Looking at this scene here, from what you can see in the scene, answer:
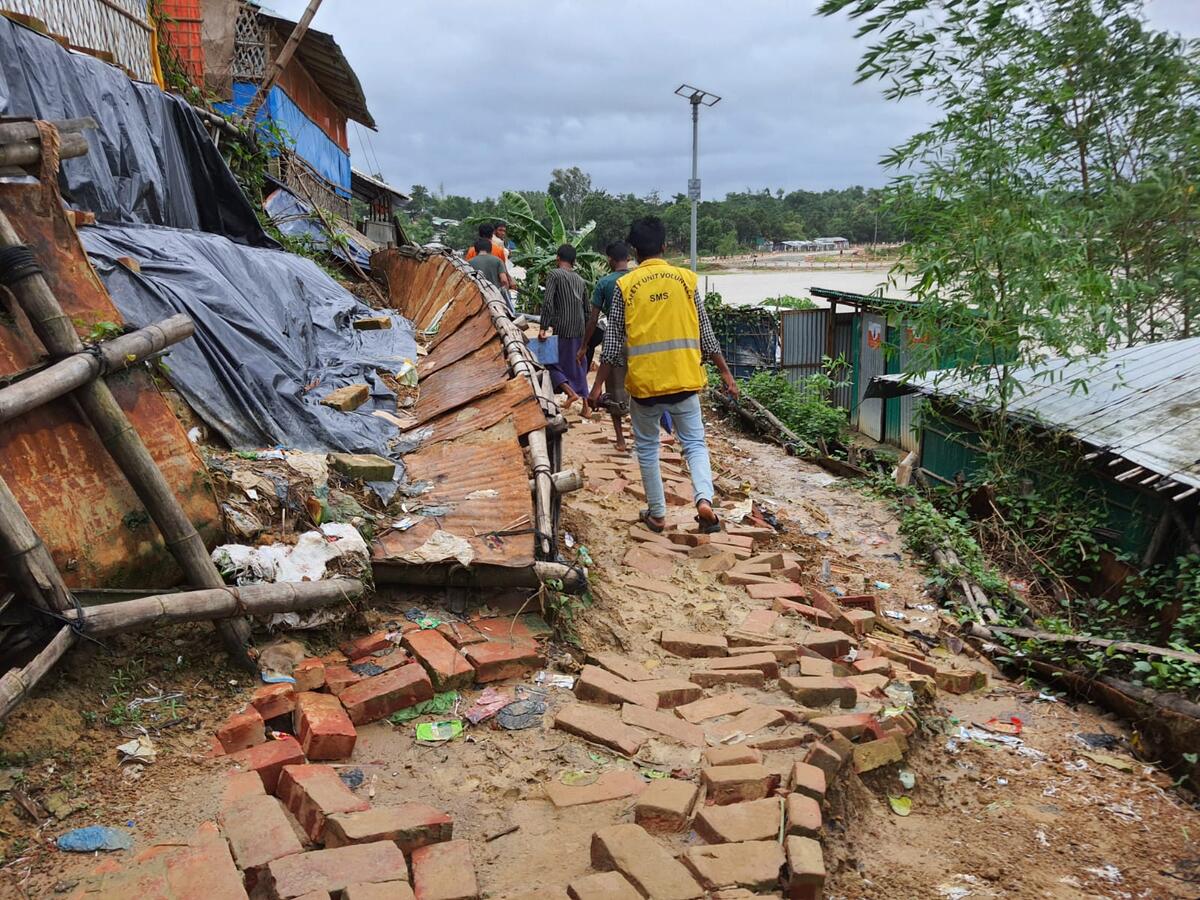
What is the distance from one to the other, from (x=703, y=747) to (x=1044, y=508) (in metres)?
5.44

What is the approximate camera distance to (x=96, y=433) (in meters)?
2.86

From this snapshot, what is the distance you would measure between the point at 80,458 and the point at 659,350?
2860 mm

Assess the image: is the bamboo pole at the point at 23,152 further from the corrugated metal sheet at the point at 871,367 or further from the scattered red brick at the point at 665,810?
the corrugated metal sheet at the point at 871,367

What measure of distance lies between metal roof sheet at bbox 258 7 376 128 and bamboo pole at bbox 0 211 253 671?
14981 mm

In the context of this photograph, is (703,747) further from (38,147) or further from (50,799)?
(38,147)

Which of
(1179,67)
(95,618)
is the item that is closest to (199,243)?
(95,618)

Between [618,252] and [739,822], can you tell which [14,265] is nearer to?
[739,822]

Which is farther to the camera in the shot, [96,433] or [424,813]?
[96,433]

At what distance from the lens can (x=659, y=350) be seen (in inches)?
183

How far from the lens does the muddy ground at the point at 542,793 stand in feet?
7.48

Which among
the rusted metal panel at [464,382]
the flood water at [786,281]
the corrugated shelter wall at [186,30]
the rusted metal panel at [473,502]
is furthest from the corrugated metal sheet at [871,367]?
the flood water at [786,281]

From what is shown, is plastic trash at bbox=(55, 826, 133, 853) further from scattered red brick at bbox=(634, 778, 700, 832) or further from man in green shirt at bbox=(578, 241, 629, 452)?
Result: man in green shirt at bbox=(578, 241, 629, 452)

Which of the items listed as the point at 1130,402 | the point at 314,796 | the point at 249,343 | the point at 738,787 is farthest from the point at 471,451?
the point at 1130,402

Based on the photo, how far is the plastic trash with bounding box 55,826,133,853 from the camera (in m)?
2.14
